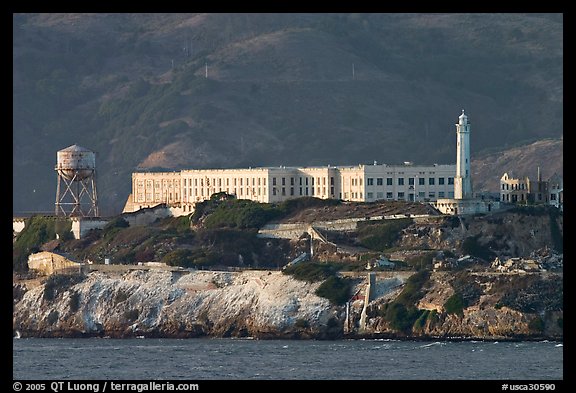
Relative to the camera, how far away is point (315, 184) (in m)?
187

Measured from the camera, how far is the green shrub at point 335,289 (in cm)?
14812

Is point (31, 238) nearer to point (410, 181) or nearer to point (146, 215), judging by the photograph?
point (146, 215)

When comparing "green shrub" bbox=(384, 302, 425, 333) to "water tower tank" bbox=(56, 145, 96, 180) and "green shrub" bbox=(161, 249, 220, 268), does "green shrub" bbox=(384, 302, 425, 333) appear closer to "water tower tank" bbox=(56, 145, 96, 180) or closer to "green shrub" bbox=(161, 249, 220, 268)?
"green shrub" bbox=(161, 249, 220, 268)

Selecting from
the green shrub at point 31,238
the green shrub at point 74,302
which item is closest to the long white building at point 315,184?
the green shrub at point 31,238

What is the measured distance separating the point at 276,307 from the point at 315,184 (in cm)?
3861

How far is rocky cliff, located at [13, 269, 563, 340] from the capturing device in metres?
142

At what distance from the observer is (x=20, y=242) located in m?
187

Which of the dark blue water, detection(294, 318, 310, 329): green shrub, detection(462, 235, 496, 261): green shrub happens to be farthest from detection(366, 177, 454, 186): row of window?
the dark blue water

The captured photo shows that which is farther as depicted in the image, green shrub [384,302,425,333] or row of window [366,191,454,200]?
row of window [366,191,454,200]

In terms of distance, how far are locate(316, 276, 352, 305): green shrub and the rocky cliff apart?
0.46 m

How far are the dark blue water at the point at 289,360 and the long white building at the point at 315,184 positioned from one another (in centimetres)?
3737
